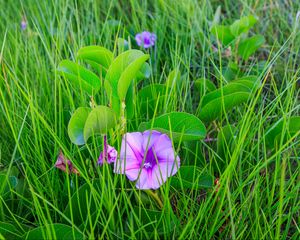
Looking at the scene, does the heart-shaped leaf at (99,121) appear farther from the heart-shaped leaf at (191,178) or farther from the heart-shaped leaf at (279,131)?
the heart-shaped leaf at (279,131)

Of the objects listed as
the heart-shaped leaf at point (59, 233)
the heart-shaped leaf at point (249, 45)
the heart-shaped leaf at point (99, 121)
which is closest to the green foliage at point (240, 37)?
the heart-shaped leaf at point (249, 45)

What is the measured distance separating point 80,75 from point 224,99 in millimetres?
278

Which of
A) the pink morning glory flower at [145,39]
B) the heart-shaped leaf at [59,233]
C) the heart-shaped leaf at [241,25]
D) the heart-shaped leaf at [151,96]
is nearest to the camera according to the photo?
the heart-shaped leaf at [59,233]

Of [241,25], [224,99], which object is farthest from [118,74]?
[241,25]

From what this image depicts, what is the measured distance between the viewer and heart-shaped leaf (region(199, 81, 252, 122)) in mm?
880

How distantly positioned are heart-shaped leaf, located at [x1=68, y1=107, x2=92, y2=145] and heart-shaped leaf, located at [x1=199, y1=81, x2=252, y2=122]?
10.1 inches

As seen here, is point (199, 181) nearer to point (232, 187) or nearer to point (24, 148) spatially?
point (232, 187)

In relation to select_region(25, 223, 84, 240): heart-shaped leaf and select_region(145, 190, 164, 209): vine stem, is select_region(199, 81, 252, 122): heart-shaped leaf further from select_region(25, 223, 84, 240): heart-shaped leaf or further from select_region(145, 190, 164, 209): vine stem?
select_region(25, 223, 84, 240): heart-shaped leaf

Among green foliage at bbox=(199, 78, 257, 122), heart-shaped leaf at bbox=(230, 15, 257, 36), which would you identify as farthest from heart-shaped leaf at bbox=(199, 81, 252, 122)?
heart-shaped leaf at bbox=(230, 15, 257, 36)

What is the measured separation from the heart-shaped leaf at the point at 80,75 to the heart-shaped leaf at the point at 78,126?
5 cm

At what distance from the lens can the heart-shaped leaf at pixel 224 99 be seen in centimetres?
88

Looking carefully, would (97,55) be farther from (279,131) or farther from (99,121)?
(279,131)

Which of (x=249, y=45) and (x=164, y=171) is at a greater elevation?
(x=249, y=45)

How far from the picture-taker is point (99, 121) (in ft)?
2.49
